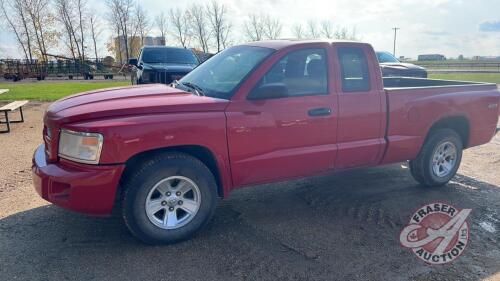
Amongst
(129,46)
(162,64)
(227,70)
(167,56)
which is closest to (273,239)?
(227,70)

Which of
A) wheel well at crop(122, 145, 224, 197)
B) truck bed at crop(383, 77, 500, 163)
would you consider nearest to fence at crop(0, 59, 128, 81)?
wheel well at crop(122, 145, 224, 197)

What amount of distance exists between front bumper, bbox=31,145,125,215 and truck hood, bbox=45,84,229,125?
425mm

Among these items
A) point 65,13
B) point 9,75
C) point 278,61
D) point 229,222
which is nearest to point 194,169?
point 229,222

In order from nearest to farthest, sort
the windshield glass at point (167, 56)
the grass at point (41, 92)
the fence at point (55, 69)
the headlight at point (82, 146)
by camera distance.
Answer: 1. the headlight at point (82, 146)
2. the windshield glass at point (167, 56)
3. the grass at point (41, 92)
4. the fence at point (55, 69)

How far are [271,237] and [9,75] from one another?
33.9 metres

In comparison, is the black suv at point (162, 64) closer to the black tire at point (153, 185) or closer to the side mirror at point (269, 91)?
the side mirror at point (269, 91)

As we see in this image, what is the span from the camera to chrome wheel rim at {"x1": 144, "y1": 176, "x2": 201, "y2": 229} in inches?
136

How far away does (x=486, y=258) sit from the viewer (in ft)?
11.2

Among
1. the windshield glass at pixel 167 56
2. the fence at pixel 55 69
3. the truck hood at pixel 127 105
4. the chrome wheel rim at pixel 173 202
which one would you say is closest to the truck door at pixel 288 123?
the truck hood at pixel 127 105

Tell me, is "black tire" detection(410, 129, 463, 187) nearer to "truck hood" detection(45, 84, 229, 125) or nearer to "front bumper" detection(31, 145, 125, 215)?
"truck hood" detection(45, 84, 229, 125)

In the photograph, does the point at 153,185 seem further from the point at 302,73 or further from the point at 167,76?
the point at 167,76

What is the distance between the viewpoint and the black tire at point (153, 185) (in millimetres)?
3307

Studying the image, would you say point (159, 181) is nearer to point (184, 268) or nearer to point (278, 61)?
point (184, 268)

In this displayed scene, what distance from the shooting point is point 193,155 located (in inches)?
143
